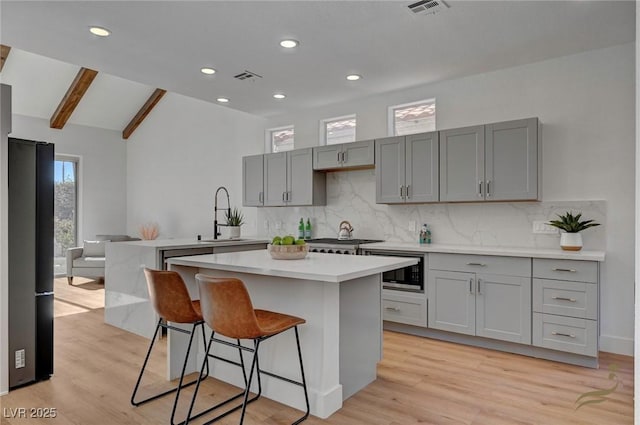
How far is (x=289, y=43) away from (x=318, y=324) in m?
2.35

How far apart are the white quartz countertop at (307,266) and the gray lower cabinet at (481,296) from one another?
1291 mm

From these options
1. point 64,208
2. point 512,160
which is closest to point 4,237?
point 512,160

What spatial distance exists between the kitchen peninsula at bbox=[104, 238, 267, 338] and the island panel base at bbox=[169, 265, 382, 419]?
120cm

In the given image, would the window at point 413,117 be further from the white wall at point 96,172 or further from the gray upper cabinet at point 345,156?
the white wall at point 96,172

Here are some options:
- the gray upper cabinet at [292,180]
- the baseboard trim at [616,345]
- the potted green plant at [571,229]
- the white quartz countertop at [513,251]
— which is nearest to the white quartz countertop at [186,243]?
the gray upper cabinet at [292,180]

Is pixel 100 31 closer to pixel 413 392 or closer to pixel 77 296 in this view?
pixel 413 392

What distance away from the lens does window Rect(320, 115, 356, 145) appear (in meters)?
5.37

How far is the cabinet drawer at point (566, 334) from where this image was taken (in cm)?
319

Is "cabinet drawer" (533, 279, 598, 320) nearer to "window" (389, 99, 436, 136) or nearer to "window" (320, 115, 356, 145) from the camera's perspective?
"window" (389, 99, 436, 136)

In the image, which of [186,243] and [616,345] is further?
[186,243]

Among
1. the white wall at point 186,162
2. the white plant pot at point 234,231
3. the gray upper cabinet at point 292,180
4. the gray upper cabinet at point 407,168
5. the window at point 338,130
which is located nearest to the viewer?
the gray upper cabinet at point 407,168

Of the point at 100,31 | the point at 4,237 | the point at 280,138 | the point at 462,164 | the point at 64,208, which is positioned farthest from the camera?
the point at 64,208

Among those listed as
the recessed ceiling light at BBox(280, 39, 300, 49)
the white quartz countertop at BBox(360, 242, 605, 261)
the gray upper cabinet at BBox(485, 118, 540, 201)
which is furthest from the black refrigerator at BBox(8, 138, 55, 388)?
the gray upper cabinet at BBox(485, 118, 540, 201)

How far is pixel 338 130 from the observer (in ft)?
18.1
